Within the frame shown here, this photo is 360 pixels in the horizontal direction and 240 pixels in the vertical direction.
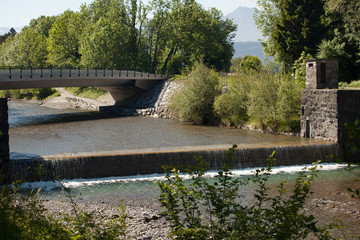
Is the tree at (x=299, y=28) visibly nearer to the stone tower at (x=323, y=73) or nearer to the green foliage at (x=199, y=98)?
the green foliage at (x=199, y=98)

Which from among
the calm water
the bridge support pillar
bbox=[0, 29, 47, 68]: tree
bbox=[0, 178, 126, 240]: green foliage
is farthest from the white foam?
bbox=[0, 29, 47, 68]: tree

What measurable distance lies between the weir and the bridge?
738 inches

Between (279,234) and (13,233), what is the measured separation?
3.88 meters

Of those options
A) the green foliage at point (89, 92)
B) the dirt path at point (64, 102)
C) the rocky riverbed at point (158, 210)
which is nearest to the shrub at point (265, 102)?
the rocky riverbed at point (158, 210)

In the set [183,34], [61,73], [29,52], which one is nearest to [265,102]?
[61,73]

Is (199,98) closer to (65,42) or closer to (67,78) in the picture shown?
(67,78)

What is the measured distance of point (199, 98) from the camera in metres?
32.4

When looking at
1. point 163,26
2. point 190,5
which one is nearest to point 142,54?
point 163,26

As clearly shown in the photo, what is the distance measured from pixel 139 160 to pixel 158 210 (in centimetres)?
541

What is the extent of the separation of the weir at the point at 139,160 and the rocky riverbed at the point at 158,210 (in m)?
3.30

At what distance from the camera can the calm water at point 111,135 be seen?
75.9 ft

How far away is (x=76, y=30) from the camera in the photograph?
58375 millimetres

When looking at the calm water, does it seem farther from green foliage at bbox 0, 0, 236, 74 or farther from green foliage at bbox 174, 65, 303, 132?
green foliage at bbox 0, 0, 236, 74

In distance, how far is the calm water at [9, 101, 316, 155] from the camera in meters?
23.1
